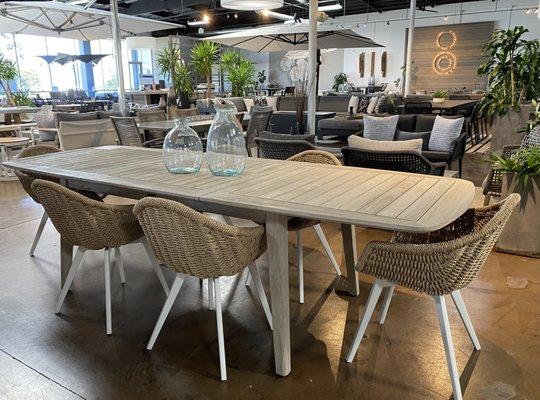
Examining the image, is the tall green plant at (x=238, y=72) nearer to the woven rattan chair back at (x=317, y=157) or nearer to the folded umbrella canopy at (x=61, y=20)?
the folded umbrella canopy at (x=61, y=20)

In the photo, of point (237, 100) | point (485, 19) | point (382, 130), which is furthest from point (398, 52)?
point (382, 130)

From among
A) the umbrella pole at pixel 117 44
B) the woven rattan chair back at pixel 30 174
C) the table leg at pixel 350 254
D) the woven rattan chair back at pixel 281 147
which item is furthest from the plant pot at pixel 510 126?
the woven rattan chair back at pixel 30 174

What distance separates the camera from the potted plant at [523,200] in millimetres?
3111

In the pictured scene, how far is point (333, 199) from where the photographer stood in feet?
5.86

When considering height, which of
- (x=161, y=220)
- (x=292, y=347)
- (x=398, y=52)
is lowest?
(x=292, y=347)

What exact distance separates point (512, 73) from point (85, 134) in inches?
212

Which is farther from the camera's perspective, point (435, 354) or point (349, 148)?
point (349, 148)

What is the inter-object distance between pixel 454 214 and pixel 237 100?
8668mm

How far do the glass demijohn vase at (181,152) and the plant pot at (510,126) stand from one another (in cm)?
464

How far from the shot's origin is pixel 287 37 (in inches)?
273

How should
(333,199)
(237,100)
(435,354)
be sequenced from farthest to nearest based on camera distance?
(237,100) → (435,354) → (333,199)

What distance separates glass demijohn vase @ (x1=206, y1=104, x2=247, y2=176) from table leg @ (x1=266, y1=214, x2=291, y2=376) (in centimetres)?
57

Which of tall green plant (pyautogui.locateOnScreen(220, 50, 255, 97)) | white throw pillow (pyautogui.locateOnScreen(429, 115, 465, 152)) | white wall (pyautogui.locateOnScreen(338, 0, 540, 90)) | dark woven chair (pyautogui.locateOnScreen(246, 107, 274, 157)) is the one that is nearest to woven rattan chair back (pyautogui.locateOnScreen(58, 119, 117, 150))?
dark woven chair (pyautogui.locateOnScreen(246, 107, 274, 157))

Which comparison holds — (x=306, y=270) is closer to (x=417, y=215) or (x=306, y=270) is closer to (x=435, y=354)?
(x=435, y=354)
